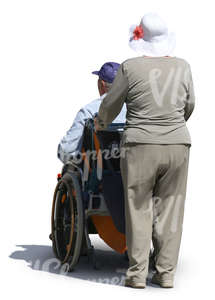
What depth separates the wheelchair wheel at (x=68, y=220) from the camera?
7.63 metres

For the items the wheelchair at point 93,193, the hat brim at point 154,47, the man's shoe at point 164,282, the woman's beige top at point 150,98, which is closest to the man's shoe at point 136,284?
the man's shoe at point 164,282

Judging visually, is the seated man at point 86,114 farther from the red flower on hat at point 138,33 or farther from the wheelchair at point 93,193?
the red flower on hat at point 138,33

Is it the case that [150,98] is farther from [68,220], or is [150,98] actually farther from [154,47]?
[68,220]

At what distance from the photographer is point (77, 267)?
8.02 m

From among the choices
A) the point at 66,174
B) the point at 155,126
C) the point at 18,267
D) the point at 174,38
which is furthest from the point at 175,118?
the point at 18,267

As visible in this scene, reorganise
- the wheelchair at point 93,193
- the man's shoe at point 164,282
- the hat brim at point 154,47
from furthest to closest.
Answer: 1. the wheelchair at point 93,193
2. the man's shoe at point 164,282
3. the hat brim at point 154,47

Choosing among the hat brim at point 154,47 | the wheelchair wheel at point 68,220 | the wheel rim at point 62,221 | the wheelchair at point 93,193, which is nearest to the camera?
the hat brim at point 154,47

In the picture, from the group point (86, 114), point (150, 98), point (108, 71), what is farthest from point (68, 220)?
point (150, 98)

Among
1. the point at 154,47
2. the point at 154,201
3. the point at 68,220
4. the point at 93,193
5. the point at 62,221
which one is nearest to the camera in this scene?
the point at 154,47

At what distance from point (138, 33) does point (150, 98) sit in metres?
0.53

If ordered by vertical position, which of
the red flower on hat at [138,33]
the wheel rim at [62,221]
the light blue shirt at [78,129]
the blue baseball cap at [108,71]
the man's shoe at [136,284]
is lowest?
the man's shoe at [136,284]

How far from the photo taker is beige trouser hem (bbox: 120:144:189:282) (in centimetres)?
709

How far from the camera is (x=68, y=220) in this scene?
26.3ft

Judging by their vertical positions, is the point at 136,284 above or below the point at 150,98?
below
